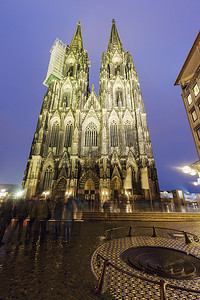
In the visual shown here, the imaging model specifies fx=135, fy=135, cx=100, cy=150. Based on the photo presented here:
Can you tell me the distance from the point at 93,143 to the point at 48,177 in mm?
9527

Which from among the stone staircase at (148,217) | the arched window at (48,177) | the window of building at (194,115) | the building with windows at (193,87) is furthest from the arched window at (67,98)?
the stone staircase at (148,217)

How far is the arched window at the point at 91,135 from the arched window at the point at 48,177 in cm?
752

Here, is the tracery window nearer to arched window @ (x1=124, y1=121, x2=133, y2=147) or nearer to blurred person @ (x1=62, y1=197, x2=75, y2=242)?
arched window @ (x1=124, y1=121, x2=133, y2=147)

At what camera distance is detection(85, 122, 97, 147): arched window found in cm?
2449

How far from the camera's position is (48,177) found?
2203 cm

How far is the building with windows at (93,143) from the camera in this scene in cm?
2047

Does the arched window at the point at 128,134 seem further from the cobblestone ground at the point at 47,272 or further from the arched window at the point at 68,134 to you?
the cobblestone ground at the point at 47,272

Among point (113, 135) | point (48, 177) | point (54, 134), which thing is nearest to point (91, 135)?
point (113, 135)

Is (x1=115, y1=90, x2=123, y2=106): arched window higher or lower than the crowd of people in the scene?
higher

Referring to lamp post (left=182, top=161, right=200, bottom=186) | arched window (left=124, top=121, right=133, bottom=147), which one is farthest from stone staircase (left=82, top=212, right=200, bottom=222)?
arched window (left=124, top=121, right=133, bottom=147)

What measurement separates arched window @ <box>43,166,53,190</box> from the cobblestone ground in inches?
714

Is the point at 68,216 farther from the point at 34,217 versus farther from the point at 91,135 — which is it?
the point at 91,135

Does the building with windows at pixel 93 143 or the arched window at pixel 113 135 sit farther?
the arched window at pixel 113 135

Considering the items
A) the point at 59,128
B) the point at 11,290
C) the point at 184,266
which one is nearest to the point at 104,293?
the point at 11,290
